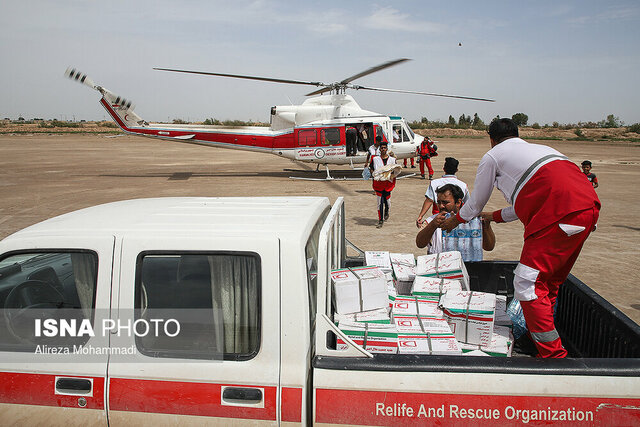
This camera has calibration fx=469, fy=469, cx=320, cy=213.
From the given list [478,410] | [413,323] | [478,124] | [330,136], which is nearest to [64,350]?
[413,323]

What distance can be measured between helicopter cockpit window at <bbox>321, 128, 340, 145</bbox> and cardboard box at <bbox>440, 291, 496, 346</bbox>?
1653cm

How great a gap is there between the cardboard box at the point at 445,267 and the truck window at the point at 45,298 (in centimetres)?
231

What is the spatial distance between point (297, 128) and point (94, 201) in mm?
8644

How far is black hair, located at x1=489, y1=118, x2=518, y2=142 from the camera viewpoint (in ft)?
11.2

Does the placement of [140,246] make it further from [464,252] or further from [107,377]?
[464,252]

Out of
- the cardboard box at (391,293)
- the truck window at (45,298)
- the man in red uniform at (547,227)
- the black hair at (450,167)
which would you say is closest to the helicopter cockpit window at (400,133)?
the black hair at (450,167)

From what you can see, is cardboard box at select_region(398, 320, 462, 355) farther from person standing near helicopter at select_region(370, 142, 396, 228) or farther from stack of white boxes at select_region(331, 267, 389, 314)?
person standing near helicopter at select_region(370, 142, 396, 228)

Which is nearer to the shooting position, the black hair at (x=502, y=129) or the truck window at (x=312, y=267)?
the truck window at (x=312, y=267)

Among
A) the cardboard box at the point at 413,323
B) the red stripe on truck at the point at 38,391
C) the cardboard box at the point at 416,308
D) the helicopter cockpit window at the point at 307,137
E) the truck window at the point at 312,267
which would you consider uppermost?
the helicopter cockpit window at the point at 307,137

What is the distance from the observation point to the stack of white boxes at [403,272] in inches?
143

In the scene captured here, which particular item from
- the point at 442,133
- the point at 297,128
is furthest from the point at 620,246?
the point at 442,133

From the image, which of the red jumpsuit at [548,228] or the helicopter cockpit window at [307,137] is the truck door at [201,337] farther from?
the helicopter cockpit window at [307,137]

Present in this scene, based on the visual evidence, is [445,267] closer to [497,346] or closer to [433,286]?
[433,286]

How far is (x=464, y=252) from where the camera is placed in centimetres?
480
